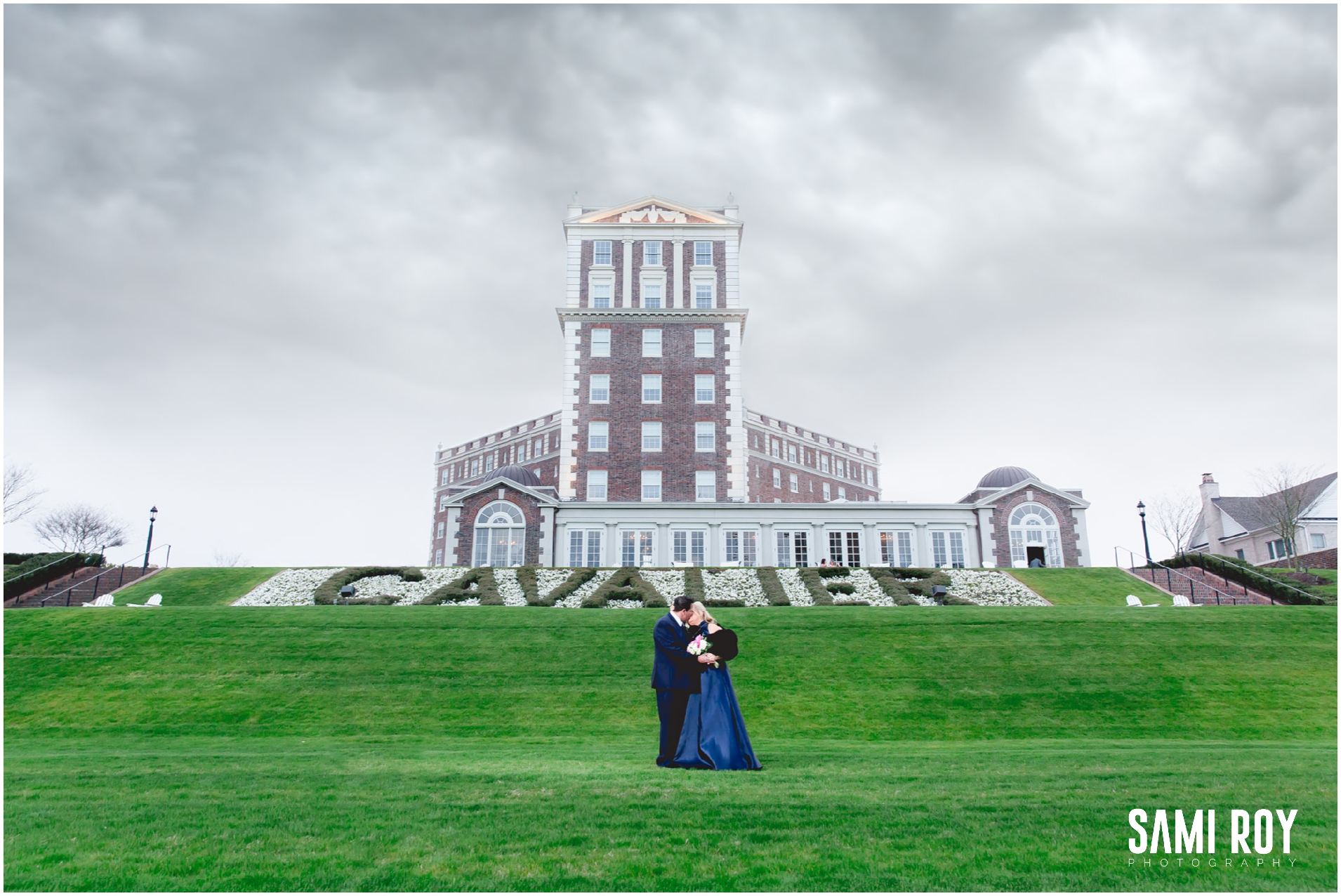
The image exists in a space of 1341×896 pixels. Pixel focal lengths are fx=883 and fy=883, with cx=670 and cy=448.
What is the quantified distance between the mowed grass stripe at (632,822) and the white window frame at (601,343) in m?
40.1

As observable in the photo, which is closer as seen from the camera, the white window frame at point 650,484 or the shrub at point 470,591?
the shrub at point 470,591

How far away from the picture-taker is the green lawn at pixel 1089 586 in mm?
33250

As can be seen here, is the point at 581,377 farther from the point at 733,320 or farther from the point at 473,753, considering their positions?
the point at 473,753

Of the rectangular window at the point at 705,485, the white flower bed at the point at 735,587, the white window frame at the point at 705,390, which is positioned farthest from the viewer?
the white window frame at the point at 705,390

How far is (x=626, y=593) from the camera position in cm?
3306

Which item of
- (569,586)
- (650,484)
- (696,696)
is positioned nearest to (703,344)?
(650,484)

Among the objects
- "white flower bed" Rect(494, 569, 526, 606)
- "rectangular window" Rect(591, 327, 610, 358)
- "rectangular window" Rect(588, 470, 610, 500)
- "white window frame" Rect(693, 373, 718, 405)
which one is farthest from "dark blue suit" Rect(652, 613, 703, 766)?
"rectangular window" Rect(591, 327, 610, 358)

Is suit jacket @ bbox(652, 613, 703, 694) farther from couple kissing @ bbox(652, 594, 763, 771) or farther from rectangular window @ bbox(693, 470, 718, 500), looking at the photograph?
rectangular window @ bbox(693, 470, 718, 500)

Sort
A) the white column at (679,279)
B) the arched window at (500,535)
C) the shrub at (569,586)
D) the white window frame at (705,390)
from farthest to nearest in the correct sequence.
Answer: the white column at (679,279)
the white window frame at (705,390)
the arched window at (500,535)
the shrub at (569,586)

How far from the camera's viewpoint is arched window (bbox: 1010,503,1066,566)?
4403cm

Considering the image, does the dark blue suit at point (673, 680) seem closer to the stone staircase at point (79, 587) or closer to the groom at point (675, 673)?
the groom at point (675, 673)

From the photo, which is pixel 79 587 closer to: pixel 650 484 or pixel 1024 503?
pixel 650 484

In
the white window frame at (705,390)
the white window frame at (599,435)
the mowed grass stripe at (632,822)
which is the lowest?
the mowed grass stripe at (632,822)

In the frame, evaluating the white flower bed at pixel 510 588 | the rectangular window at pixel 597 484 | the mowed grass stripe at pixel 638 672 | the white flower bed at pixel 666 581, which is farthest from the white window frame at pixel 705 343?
the mowed grass stripe at pixel 638 672
